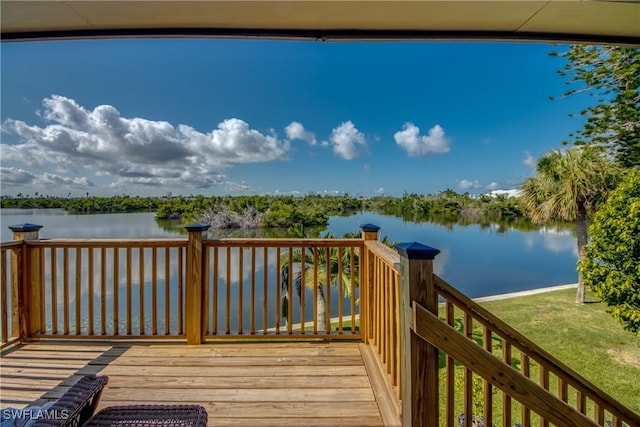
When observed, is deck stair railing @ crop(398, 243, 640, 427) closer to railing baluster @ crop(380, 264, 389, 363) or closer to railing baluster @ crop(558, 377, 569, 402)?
railing baluster @ crop(558, 377, 569, 402)

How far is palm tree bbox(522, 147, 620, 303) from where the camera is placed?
7.78 meters

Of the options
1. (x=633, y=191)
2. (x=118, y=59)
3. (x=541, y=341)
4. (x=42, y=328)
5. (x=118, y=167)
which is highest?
(x=118, y=59)

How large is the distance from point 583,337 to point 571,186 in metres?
3.83

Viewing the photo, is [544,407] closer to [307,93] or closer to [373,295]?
[373,295]

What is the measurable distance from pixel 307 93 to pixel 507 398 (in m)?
12.8

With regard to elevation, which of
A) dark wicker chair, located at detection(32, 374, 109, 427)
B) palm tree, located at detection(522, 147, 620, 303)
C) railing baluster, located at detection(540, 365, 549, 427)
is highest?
palm tree, located at detection(522, 147, 620, 303)

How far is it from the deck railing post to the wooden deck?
0.61 feet

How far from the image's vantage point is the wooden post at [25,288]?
2816 mm

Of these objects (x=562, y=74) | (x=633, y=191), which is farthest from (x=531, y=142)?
(x=633, y=191)

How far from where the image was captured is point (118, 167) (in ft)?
39.0

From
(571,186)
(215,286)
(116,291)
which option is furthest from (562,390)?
(571,186)

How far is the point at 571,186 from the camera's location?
8.24 m

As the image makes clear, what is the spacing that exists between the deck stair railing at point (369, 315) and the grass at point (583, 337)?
3.04 meters

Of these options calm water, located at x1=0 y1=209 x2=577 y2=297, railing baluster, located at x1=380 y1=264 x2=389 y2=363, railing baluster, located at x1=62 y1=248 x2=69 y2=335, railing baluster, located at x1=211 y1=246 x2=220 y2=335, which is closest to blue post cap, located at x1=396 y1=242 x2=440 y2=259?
railing baluster, located at x1=380 y1=264 x2=389 y2=363
